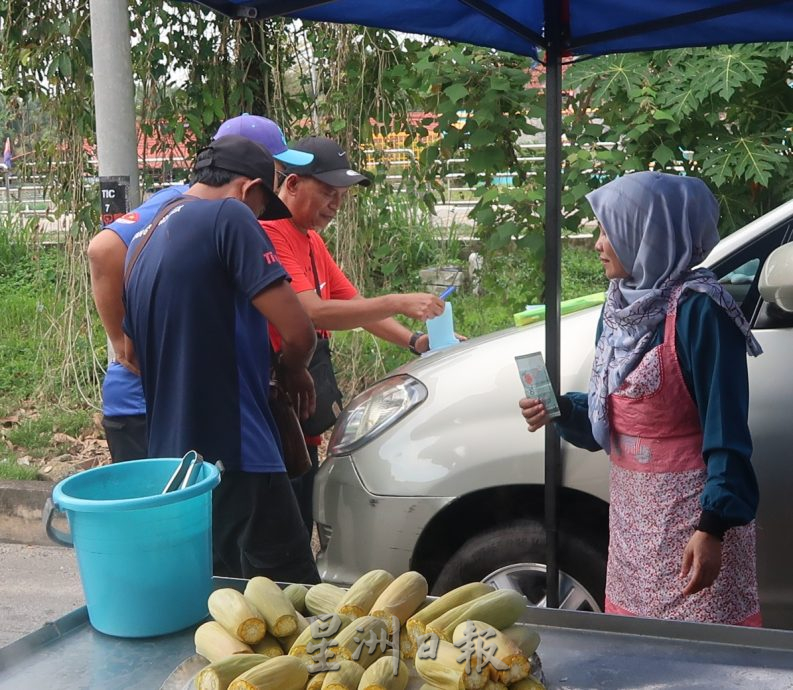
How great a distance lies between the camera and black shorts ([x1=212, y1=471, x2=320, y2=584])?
2807mm

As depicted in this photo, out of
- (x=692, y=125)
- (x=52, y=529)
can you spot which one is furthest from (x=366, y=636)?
(x=692, y=125)

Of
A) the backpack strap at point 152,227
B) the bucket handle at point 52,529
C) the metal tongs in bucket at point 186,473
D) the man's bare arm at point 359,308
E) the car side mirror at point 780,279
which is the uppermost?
the backpack strap at point 152,227

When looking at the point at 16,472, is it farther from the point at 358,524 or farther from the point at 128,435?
the point at 358,524

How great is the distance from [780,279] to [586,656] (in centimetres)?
146

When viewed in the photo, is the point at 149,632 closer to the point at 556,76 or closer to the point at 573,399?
the point at 573,399

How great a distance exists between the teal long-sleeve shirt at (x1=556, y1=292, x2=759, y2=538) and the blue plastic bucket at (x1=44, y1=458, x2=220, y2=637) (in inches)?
44.8

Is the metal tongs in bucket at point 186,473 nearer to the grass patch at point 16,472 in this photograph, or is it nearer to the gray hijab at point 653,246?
the gray hijab at point 653,246

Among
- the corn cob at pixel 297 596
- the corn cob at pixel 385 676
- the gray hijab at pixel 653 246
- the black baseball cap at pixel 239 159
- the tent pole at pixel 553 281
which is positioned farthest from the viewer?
the tent pole at pixel 553 281

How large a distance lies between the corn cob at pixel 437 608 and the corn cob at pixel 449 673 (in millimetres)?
91

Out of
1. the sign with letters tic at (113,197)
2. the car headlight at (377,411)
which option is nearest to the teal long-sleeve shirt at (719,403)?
the car headlight at (377,411)

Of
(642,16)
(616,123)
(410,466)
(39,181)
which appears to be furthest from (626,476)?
(39,181)

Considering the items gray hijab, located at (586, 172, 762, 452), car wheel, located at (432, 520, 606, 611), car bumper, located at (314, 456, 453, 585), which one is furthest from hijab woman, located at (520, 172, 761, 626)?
car bumper, located at (314, 456, 453, 585)

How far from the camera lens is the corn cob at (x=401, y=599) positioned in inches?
64.6

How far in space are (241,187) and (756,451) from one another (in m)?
1.70
